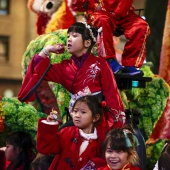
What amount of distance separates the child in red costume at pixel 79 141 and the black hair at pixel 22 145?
33.3 inches

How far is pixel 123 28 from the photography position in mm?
6492

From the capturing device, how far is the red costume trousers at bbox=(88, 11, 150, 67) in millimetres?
6273

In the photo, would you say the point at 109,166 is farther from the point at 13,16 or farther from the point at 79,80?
the point at 13,16

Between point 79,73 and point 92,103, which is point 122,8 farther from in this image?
point 92,103

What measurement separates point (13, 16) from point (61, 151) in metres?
14.0

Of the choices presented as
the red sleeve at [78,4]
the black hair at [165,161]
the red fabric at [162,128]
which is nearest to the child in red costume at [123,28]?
the red sleeve at [78,4]

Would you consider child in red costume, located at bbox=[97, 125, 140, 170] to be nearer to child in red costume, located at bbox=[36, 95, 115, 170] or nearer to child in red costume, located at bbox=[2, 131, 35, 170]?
child in red costume, located at bbox=[36, 95, 115, 170]

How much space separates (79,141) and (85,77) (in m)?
0.53

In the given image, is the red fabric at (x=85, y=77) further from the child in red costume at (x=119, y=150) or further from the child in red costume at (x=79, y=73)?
the child in red costume at (x=119, y=150)

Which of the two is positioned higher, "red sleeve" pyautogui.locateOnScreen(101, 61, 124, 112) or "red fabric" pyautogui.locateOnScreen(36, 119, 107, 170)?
"red sleeve" pyautogui.locateOnScreen(101, 61, 124, 112)

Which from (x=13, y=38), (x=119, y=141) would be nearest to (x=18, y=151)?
(x=119, y=141)

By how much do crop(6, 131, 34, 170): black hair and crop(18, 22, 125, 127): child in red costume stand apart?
70 centimetres

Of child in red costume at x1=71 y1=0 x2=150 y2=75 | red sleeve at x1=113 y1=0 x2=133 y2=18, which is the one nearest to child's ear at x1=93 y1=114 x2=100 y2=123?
child in red costume at x1=71 y1=0 x2=150 y2=75

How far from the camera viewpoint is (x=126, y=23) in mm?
6465
